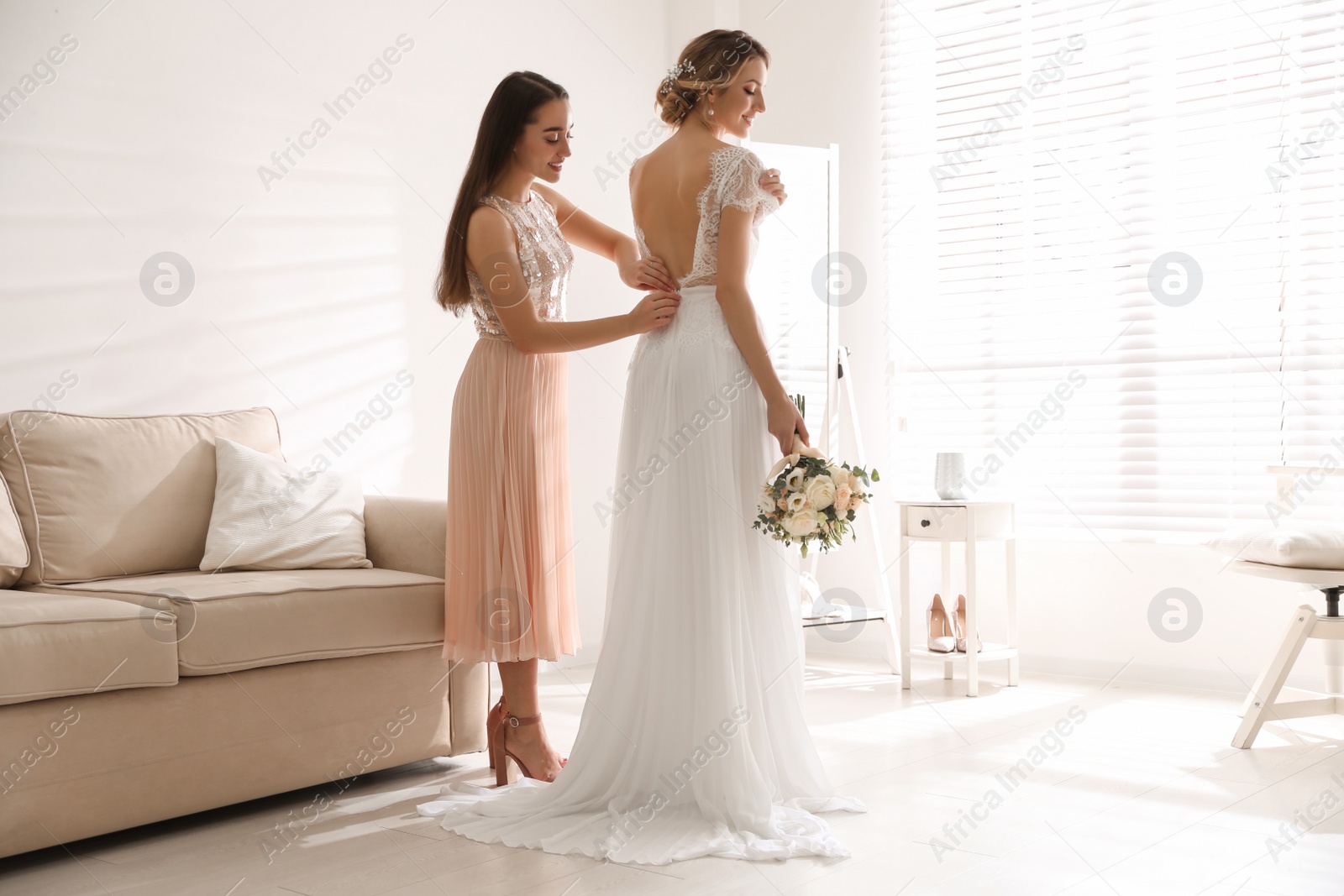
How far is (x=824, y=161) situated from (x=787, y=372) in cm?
86

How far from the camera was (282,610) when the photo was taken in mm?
2617

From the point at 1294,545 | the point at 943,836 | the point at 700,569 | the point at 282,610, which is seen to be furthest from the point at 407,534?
the point at 1294,545

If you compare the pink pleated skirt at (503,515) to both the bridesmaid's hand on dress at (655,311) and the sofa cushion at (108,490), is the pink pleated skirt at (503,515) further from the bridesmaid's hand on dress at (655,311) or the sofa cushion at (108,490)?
the sofa cushion at (108,490)

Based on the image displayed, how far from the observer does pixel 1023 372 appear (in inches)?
178

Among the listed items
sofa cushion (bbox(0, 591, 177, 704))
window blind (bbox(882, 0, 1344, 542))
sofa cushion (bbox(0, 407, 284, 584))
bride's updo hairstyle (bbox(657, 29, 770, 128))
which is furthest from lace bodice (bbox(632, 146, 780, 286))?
window blind (bbox(882, 0, 1344, 542))

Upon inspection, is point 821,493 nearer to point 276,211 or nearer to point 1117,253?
point 276,211

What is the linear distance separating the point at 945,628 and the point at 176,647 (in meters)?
2.82

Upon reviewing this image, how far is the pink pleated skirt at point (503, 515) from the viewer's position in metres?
2.82

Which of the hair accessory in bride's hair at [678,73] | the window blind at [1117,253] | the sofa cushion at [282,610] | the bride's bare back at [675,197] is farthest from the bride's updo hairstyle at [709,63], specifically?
the window blind at [1117,253]

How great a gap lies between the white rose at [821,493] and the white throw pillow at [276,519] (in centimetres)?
148

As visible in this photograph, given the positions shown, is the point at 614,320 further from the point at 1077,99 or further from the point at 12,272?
the point at 1077,99

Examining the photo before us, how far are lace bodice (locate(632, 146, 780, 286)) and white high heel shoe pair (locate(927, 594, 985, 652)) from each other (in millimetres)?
2165

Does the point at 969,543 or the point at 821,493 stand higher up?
the point at 821,493

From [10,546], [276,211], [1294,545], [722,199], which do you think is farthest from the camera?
[276,211]
